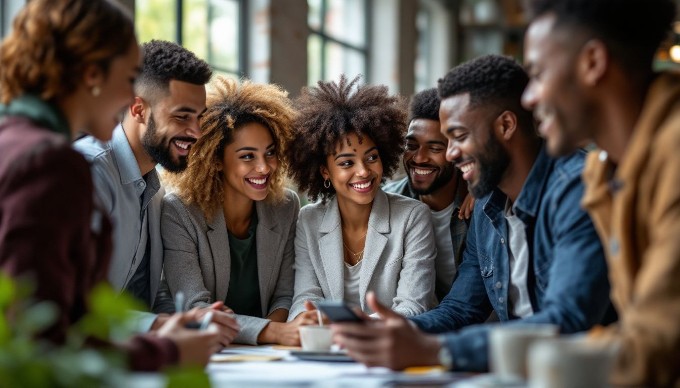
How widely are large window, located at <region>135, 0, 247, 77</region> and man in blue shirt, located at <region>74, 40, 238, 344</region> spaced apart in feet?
5.30

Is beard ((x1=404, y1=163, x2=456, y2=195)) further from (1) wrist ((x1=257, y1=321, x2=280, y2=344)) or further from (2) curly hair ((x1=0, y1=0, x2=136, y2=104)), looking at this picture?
(2) curly hair ((x1=0, y1=0, x2=136, y2=104))

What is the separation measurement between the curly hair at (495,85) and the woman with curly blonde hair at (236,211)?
2.93ft

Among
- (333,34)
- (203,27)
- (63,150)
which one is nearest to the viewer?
(63,150)

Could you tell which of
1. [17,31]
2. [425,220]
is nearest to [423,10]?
[425,220]

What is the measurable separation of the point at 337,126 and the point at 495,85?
842 mm

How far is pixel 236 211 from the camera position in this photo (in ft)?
11.3

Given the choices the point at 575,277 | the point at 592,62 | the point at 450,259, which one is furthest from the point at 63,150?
the point at 450,259

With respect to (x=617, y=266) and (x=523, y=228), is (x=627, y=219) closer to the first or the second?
(x=617, y=266)

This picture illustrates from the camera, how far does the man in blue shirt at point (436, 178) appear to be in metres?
3.43

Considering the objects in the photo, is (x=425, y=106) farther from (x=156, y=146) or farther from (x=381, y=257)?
(x=156, y=146)

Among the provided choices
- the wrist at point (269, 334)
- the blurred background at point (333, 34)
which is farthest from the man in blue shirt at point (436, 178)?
the blurred background at point (333, 34)

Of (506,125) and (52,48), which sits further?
(506,125)

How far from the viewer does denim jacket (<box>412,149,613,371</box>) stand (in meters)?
2.11

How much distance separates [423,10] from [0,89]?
899 cm
